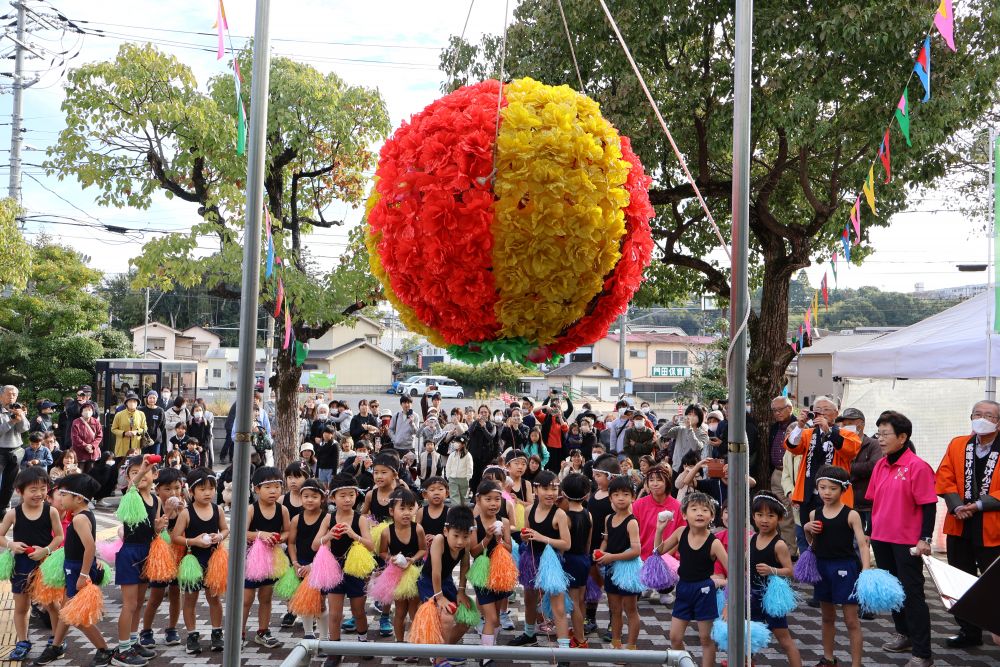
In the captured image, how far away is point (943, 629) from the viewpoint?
231 inches

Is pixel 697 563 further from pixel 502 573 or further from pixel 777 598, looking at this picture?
pixel 502 573

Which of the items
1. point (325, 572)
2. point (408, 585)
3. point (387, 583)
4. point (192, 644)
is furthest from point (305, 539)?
point (192, 644)

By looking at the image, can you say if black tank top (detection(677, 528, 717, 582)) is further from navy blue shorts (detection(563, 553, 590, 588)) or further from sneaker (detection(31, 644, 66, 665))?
sneaker (detection(31, 644, 66, 665))

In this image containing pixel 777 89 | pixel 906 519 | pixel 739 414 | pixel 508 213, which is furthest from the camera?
pixel 777 89

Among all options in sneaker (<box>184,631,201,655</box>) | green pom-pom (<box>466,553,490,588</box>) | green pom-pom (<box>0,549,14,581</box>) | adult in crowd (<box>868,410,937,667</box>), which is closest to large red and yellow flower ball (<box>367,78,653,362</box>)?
green pom-pom (<box>466,553,490,588</box>)

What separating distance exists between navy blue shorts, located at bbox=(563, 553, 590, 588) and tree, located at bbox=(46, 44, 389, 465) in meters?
4.51

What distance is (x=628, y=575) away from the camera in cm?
507

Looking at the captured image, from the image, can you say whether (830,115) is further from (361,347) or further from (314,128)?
(361,347)

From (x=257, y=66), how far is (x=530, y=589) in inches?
155

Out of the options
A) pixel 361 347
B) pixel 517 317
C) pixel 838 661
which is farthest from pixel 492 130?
pixel 361 347

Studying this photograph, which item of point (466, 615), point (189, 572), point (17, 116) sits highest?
point (17, 116)

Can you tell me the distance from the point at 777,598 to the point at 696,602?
0.45 m

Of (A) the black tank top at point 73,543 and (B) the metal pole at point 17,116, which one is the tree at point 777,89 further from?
(B) the metal pole at point 17,116

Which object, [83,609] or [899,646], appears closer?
[83,609]
